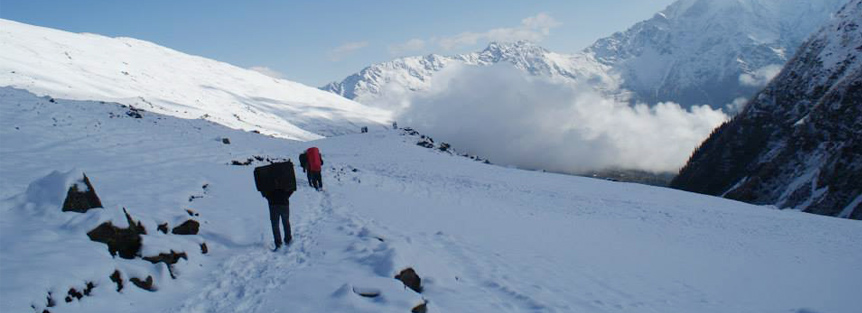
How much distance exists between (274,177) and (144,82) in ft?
361

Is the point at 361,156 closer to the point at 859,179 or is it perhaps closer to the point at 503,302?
the point at 503,302

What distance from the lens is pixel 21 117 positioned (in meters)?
26.3

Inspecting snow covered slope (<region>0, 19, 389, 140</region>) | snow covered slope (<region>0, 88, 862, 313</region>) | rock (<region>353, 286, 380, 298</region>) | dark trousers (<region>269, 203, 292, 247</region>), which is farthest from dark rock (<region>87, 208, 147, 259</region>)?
snow covered slope (<region>0, 19, 389, 140</region>)

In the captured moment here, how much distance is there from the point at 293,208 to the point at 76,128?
2022cm

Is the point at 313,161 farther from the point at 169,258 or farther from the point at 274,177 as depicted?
the point at 169,258

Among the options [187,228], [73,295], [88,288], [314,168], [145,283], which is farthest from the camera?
[314,168]

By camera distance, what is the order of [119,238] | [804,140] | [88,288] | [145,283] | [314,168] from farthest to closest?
[804,140] → [314,168] → [119,238] → [145,283] → [88,288]

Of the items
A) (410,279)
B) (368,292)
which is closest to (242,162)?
(410,279)

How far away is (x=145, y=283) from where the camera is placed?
7.53m

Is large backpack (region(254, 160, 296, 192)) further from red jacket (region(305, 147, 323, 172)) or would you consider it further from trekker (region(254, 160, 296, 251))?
red jacket (region(305, 147, 323, 172))

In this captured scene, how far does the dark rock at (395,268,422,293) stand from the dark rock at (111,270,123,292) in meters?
4.62

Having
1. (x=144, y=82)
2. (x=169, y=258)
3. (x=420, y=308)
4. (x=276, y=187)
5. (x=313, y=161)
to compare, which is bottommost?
(x=169, y=258)

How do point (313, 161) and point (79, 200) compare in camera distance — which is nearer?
point (79, 200)

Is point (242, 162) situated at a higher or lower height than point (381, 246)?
higher
